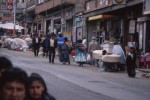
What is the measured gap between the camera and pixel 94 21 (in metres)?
40.4

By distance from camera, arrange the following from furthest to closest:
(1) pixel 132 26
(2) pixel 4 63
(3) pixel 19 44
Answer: (3) pixel 19 44, (1) pixel 132 26, (2) pixel 4 63

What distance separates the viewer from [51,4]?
52.7m

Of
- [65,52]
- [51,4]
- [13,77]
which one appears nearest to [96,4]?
[65,52]

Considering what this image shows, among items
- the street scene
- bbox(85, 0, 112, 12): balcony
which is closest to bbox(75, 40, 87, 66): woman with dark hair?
the street scene

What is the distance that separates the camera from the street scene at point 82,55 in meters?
4.18

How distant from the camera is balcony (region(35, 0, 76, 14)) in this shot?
45881 mm

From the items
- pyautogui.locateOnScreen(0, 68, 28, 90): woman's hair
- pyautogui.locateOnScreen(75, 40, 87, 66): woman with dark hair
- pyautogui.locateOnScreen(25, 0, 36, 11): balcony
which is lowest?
pyautogui.locateOnScreen(75, 40, 87, 66): woman with dark hair

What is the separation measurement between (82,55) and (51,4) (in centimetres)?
2555

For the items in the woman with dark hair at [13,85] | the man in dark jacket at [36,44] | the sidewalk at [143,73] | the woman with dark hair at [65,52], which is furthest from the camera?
the man in dark jacket at [36,44]

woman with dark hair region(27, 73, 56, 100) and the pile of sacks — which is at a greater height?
woman with dark hair region(27, 73, 56, 100)

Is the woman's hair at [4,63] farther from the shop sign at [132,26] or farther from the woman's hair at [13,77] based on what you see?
the shop sign at [132,26]

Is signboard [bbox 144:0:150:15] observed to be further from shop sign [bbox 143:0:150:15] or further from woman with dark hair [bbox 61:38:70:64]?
woman with dark hair [bbox 61:38:70:64]

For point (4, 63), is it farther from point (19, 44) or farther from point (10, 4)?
point (10, 4)

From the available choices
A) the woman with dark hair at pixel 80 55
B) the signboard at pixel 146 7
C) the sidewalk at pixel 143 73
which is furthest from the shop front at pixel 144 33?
the sidewalk at pixel 143 73
